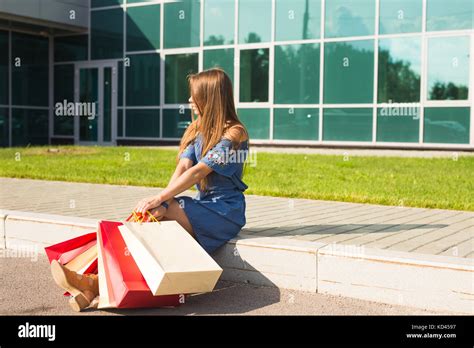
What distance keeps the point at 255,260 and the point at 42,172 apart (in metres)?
7.23

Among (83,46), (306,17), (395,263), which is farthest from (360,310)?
(83,46)

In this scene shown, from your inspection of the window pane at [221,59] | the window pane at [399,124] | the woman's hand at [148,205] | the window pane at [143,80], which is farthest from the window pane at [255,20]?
the woman's hand at [148,205]

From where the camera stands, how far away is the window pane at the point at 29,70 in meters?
22.6

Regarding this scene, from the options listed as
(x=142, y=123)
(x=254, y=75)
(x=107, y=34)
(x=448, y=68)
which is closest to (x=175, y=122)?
(x=142, y=123)

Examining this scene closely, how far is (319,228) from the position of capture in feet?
18.6

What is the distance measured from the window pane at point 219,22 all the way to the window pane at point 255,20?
0.32m

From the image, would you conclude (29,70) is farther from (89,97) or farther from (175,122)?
(175,122)

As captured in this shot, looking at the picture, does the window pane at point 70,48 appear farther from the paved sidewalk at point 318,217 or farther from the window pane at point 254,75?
the paved sidewalk at point 318,217

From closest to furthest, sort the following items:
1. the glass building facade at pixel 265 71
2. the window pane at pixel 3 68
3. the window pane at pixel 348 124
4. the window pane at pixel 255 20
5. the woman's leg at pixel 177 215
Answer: the woman's leg at pixel 177 215 < the glass building facade at pixel 265 71 < the window pane at pixel 348 124 < the window pane at pixel 255 20 < the window pane at pixel 3 68

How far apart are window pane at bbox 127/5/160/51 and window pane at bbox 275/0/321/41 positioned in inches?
175

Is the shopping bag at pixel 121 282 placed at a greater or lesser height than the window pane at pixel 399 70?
lesser

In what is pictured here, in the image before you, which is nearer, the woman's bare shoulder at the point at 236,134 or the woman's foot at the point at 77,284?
the woman's foot at the point at 77,284

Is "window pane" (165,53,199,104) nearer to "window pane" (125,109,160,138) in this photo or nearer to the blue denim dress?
"window pane" (125,109,160,138)
